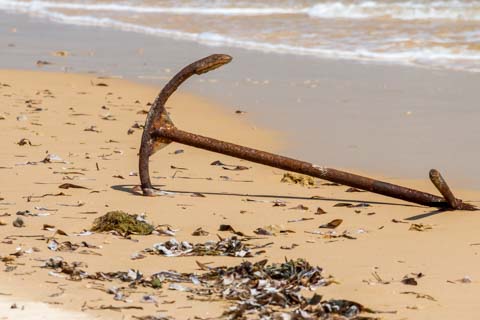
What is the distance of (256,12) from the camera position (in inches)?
850

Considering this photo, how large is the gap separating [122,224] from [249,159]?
922 mm

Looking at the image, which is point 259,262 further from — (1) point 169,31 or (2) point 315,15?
(2) point 315,15

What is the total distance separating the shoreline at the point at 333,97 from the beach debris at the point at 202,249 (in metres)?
2.05

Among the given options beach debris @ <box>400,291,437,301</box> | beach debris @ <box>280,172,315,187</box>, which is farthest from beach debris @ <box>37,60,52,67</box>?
beach debris @ <box>400,291,437,301</box>

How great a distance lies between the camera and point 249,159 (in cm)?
511

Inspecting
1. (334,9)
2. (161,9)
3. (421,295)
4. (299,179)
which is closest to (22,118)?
(299,179)

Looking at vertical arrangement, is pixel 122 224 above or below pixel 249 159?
below

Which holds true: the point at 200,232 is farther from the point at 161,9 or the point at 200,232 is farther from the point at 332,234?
the point at 161,9

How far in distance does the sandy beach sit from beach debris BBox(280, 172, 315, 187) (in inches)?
2.1

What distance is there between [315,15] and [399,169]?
14268 millimetres

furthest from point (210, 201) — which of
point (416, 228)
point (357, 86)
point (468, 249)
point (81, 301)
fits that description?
point (357, 86)

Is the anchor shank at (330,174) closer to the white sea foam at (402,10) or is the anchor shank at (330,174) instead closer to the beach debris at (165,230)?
the beach debris at (165,230)

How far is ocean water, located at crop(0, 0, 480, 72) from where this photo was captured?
13.2m

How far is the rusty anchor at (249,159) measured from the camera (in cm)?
500
